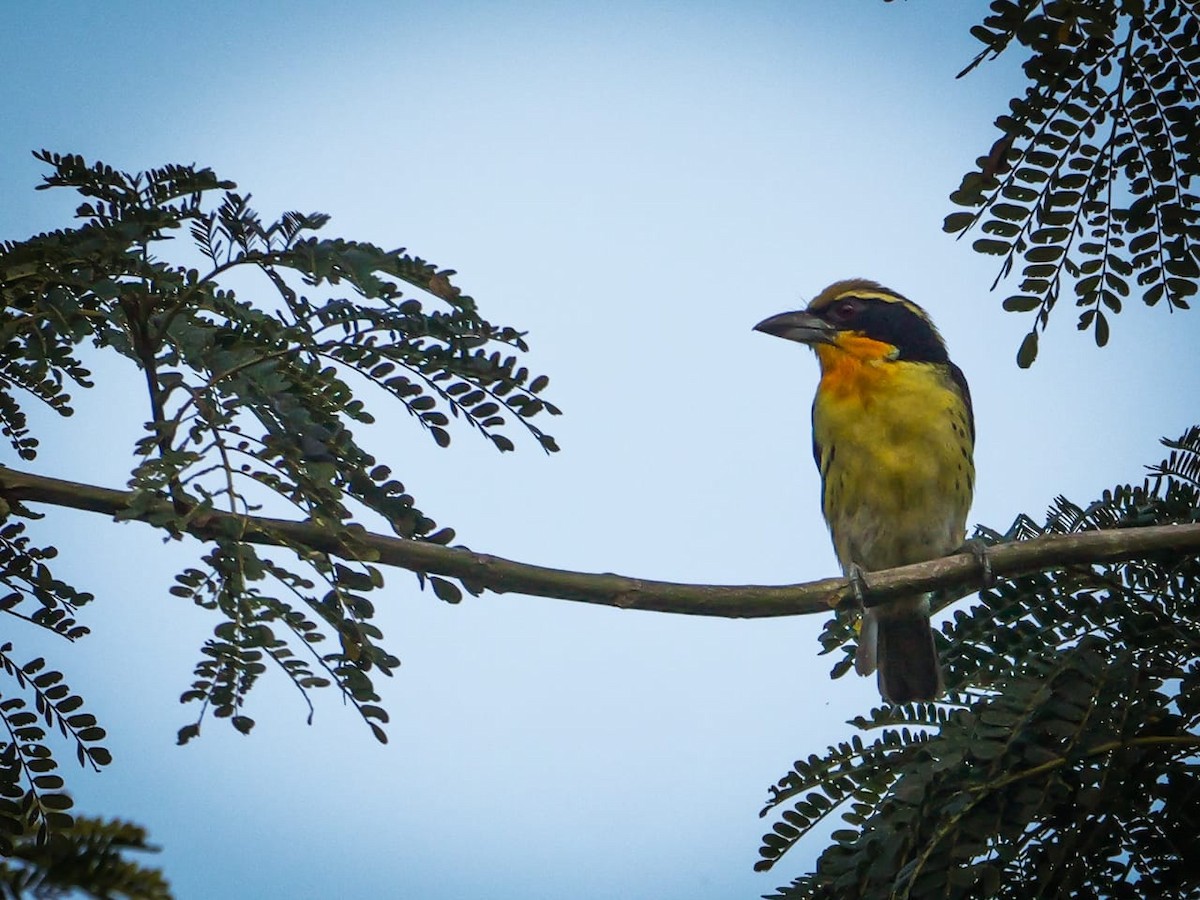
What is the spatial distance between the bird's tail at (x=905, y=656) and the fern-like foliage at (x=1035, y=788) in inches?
62.0

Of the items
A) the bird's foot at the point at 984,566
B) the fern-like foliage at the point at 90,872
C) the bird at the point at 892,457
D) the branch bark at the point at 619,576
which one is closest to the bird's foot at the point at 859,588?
the branch bark at the point at 619,576

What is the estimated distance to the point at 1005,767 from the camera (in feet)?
7.77

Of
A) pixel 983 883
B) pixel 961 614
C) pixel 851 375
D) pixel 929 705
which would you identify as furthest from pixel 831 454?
pixel 983 883

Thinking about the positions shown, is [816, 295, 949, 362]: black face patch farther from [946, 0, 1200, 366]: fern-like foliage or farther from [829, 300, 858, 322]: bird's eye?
[946, 0, 1200, 366]: fern-like foliage

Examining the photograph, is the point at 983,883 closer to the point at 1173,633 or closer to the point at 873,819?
the point at 873,819

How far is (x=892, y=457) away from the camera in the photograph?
4512 millimetres

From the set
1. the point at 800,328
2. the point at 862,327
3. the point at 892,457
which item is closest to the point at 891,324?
the point at 862,327

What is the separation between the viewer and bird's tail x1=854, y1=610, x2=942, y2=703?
4328 mm

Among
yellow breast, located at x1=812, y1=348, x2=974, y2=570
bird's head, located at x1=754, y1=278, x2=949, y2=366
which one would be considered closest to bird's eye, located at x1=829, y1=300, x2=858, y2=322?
bird's head, located at x1=754, y1=278, x2=949, y2=366

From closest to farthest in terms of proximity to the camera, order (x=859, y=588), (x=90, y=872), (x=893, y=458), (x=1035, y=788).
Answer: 1. (x=90, y=872)
2. (x=1035, y=788)
3. (x=859, y=588)
4. (x=893, y=458)

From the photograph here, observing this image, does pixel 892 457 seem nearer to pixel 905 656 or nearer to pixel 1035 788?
pixel 905 656

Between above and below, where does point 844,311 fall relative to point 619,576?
above

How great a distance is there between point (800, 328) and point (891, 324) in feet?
1.12

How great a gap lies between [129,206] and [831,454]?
115 inches
